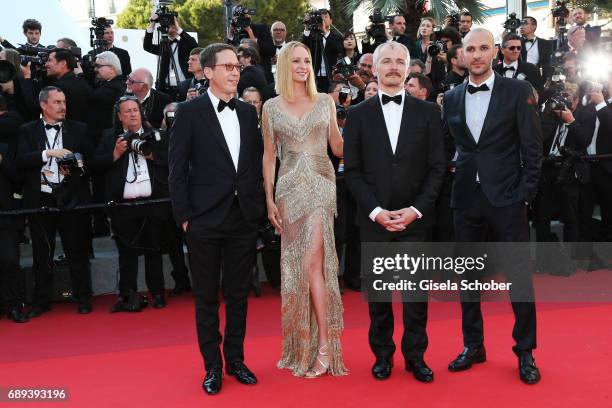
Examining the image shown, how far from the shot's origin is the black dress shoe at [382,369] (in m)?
4.37

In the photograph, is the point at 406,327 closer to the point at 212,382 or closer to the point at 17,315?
the point at 212,382

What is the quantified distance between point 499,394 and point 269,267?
3121 mm

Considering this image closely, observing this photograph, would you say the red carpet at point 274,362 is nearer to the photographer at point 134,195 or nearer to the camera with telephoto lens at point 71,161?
the photographer at point 134,195

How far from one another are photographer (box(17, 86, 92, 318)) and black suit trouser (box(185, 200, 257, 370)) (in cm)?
229

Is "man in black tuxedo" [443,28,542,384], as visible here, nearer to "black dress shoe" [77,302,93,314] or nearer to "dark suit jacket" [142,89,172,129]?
"black dress shoe" [77,302,93,314]

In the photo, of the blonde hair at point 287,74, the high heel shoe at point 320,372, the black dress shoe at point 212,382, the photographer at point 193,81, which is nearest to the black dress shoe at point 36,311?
the photographer at point 193,81

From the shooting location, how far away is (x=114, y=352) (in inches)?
205

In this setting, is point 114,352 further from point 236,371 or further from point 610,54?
point 610,54

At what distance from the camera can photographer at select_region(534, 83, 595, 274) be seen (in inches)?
275

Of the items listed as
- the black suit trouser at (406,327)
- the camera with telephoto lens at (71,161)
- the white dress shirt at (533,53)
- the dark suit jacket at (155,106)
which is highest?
the white dress shirt at (533,53)

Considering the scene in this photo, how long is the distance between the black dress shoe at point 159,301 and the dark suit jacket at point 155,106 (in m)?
1.68

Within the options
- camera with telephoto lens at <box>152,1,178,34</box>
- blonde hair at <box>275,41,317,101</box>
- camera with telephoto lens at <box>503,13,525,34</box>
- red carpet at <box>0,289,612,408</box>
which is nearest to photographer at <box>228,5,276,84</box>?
camera with telephoto lens at <box>152,1,178,34</box>

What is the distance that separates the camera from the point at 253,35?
9258 millimetres

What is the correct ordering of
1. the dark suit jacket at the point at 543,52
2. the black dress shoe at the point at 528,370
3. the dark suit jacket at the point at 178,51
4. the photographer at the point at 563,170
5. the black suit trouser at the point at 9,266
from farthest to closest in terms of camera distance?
the dark suit jacket at the point at 543,52, the dark suit jacket at the point at 178,51, the photographer at the point at 563,170, the black suit trouser at the point at 9,266, the black dress shoe at the point at 528,370
